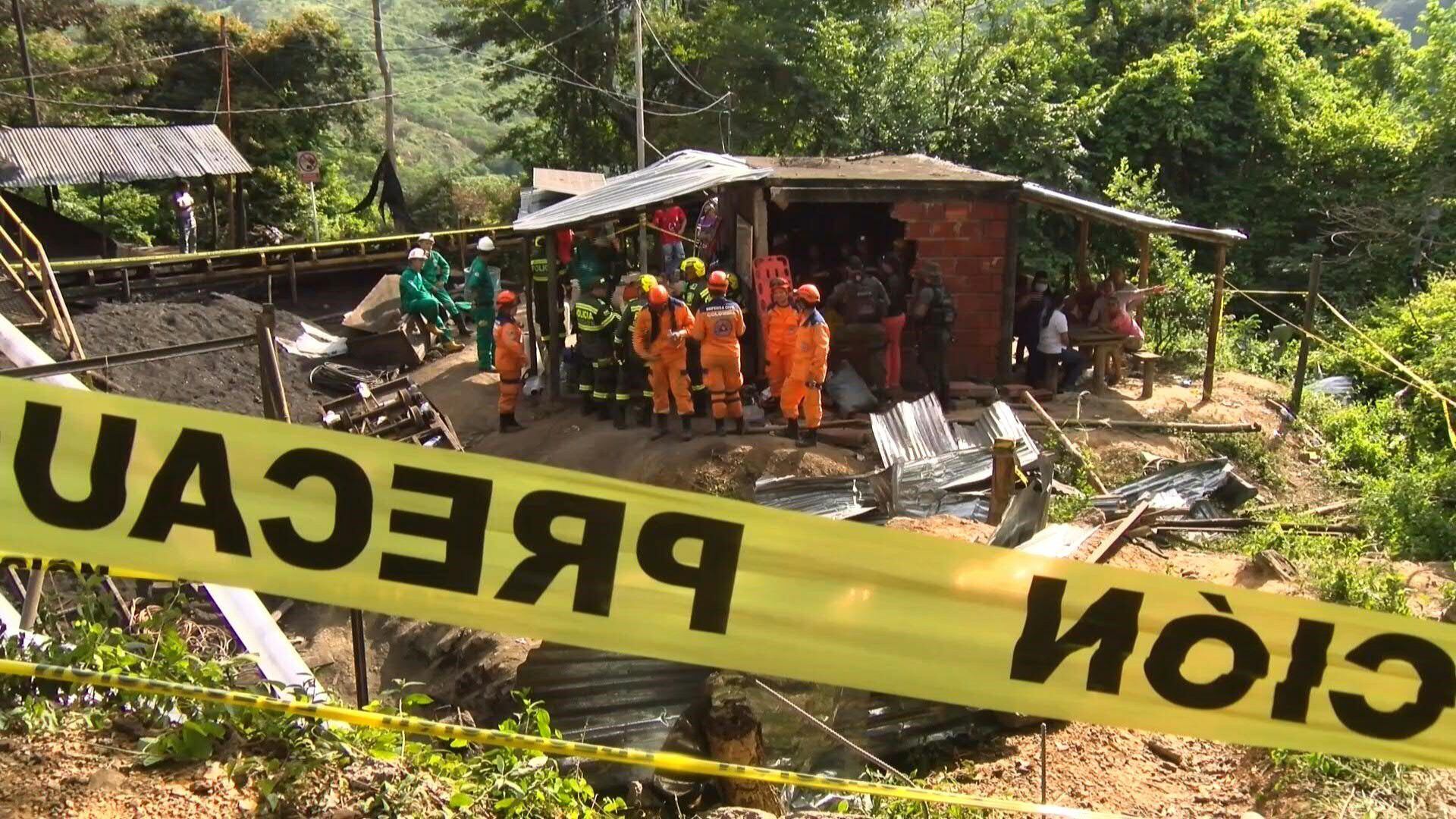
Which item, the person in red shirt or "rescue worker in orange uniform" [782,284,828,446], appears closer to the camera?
"rescue worker in orange uniform" [782,284,828,446]

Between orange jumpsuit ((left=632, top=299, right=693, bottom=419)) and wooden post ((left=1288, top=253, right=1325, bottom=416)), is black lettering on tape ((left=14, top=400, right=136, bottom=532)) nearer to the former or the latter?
orange jumpsuit ((left=632, top=299, right=693, bottom=419))

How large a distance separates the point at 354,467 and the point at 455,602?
51 centimetres

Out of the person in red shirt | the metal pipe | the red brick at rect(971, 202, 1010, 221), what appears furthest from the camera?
the person in red shirt

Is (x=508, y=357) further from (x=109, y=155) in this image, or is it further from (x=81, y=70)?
(x=81, y=70)

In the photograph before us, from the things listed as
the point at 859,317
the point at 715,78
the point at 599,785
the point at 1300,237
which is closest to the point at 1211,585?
the point at 599,785

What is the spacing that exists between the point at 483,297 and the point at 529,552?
1169 cm

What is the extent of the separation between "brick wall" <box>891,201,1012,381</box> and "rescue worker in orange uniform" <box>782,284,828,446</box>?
2522 mm

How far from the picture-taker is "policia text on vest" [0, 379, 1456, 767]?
326 centimetres

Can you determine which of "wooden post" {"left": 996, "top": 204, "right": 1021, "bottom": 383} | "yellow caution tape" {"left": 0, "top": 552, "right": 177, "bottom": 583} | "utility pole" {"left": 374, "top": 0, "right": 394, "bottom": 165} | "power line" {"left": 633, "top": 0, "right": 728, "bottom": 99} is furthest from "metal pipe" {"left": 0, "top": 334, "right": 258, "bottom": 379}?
"utility pole" {"left": 374, "top": 0, "right": 394, "bottom": 165}

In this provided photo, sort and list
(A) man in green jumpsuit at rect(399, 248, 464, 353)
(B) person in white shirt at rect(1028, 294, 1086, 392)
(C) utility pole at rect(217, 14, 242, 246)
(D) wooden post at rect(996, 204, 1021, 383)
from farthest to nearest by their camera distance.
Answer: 1. (C) utility pole at rect(217, 14, 242, 246)
2. (A) man in green jumpsuit at rect(399, 248, 464, 353)
3. (B) person in white shirt at rect(1028, 294, 1086, 392)
4. (D) wooden post at rect(996, 204, 1021, 383)

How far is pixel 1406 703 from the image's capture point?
11.4 ft

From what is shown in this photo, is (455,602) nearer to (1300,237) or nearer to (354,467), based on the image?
(354,467)

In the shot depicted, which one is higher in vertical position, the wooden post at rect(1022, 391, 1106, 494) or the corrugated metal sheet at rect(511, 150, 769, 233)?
the corrugated metal sheet at rect(511, 150, 769, 233)

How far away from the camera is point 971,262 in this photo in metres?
13.0
